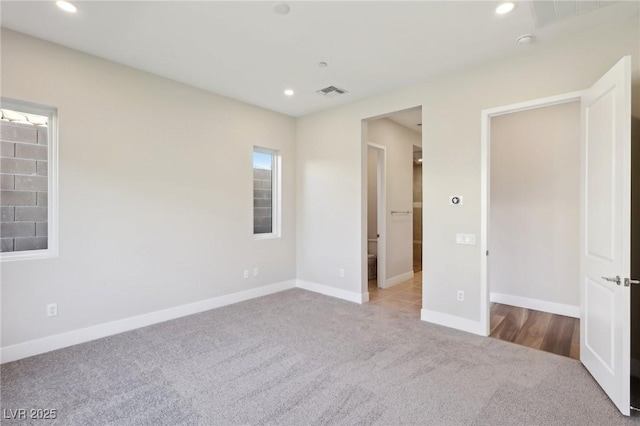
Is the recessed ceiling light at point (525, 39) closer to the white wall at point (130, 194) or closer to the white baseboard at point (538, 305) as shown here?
the white baseboard at point (538, 305)

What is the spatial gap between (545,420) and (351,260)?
2.90 metres

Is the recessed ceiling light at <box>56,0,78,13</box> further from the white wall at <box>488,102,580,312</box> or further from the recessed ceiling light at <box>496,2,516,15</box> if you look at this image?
the white wall at <box>488,102,580,312</box>

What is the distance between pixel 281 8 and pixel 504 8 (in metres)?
1.77

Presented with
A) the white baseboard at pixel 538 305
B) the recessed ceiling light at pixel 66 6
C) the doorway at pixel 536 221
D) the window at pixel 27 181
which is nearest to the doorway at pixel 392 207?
the white baseboard at pixel 538 305

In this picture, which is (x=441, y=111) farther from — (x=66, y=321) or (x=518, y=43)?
(x=66, y=321)

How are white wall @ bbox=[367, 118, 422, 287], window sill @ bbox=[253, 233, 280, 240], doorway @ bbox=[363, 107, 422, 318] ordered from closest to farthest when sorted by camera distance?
window sill @ bbox=[253, 233, 280, 240] < doorway @ bbox=[363, 107, 422, 318] < white wall @ bbox=[367, 118, 422, 287]

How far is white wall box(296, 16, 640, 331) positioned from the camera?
2852mm

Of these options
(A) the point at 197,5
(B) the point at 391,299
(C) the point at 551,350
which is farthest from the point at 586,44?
(B) the point at 391,299

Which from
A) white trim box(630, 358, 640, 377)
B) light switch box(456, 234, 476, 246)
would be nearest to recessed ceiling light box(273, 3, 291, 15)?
light switch box(456, 234, 476, 246)

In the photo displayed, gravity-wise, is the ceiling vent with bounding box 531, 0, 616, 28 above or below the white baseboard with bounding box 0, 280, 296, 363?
above

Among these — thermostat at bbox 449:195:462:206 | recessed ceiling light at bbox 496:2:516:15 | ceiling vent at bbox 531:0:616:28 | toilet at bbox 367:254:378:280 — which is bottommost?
toilet at bbox 367:254:378:280

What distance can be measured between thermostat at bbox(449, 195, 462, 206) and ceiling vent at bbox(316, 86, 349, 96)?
2.00 m

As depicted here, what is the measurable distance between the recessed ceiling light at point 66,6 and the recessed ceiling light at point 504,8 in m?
3.39

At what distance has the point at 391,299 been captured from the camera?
4.70 meters
